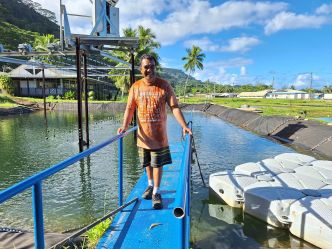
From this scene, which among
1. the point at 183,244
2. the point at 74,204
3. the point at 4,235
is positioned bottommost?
the point at 74,204

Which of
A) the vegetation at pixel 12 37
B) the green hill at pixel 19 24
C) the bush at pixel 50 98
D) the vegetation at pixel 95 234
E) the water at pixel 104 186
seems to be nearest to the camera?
the vegetation at pixel 95 234

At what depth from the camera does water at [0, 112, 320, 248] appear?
6.14m

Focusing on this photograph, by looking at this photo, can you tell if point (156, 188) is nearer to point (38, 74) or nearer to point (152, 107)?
point (152, 107)

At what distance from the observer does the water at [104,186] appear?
6137 mm

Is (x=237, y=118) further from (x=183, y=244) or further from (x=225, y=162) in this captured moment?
(x=183, y=244)

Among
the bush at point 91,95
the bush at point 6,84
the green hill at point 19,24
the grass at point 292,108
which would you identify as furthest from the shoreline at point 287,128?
the green hill at point 19,24

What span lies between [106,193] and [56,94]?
39.3m

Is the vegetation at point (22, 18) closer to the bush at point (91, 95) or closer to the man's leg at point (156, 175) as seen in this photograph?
the bush at point (91, 95)

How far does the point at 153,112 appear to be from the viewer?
13.5 ft

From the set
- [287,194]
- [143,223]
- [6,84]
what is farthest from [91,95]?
[143,223]

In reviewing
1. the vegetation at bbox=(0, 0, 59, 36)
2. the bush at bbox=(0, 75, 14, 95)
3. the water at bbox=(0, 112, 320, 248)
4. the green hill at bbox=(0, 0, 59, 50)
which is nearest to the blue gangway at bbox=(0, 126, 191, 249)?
the water at bbox=(0, 112, 320, 248)

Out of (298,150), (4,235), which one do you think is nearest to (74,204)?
(4,235)

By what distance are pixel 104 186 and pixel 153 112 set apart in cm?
558

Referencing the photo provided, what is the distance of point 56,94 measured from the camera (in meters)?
44.5
